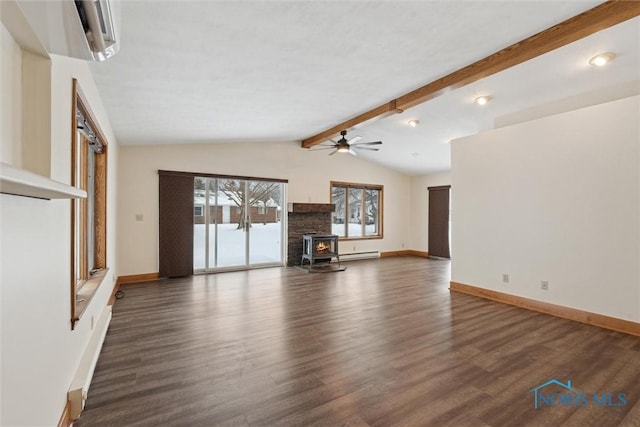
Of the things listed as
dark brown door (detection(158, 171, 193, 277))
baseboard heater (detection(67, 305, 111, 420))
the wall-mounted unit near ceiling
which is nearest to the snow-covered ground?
dark brown door (detection(158, 171, 193, 277))

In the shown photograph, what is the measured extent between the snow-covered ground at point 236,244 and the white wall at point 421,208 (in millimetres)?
4573

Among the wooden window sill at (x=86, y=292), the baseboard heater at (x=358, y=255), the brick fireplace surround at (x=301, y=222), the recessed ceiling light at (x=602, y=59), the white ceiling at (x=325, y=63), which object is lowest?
the baseboard heater at (x=358, y=255)

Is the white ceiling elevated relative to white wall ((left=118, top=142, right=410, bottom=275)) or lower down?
elevated

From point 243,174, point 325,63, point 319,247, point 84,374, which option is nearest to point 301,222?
point 319,247

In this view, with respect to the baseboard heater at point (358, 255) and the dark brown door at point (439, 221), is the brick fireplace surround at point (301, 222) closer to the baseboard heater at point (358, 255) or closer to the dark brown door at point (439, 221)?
the baseboard heater at point (358, 255)

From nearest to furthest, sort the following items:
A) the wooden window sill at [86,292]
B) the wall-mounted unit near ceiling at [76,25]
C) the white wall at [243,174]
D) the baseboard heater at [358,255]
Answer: the wall-mounted unit near ceiling at [76,25] → the wooden window sill at [86,292] → the white wall at [243,174] → the baseboard heater at [358,255]

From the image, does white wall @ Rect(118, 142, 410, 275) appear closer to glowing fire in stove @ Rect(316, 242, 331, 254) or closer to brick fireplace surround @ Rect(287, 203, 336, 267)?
brick fireplace surround @ Rect(287, 203, 336, 267)

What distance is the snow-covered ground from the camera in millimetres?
6379

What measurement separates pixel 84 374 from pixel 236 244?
190 inches

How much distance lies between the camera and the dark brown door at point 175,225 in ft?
19.3

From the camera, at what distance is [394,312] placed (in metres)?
3.91

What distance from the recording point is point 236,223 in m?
6.81

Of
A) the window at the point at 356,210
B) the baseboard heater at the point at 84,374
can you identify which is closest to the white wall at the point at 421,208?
the window at the point at 356,210

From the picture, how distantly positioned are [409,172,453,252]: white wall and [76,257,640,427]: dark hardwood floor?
5.05 m
